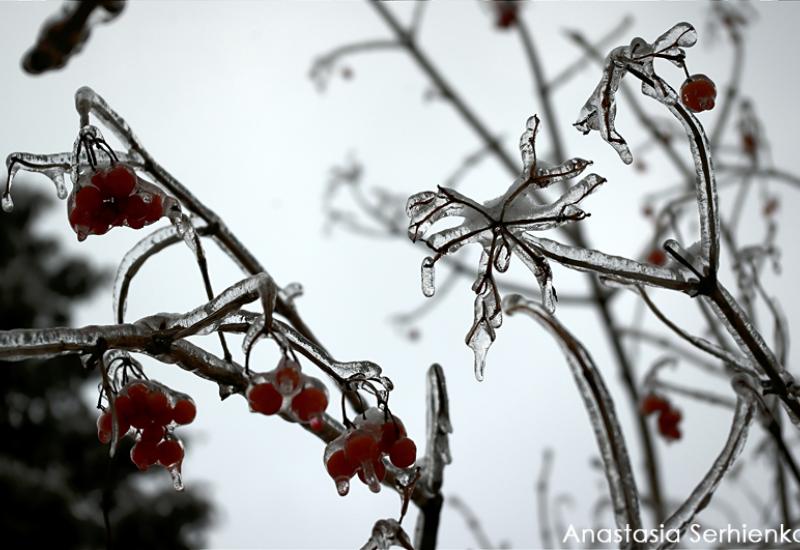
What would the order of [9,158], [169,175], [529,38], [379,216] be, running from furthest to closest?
[379,216] → [529,38] → [169,175] → [9,158]

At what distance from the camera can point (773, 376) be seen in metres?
0.67

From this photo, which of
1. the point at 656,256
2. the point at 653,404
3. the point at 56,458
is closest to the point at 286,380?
the point at 653,404

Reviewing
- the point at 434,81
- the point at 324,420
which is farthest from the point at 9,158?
the point at 434,81

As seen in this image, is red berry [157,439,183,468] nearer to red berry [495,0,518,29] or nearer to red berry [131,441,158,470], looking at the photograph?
red berry [131,441,158,470]

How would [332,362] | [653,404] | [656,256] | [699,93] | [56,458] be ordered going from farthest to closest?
1. [56,458]
2. [656,256]
3. [653,404]
4. [699,93]
5. [332,362]

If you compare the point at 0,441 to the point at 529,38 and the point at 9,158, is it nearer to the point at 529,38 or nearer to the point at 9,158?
the point at 529,38

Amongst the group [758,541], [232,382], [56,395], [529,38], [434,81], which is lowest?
[232,382]

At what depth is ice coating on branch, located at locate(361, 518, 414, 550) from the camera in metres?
0.60

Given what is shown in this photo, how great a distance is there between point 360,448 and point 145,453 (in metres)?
0.22

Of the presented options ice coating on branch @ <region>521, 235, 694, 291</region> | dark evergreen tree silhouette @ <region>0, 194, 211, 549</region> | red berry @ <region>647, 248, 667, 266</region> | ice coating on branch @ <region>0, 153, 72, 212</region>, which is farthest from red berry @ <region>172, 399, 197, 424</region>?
dark evergreen tree silhouette @ <region>0, 194, 211, 549</region>

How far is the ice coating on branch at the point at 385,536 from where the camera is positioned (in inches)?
23.5

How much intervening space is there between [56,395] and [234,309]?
7.42m

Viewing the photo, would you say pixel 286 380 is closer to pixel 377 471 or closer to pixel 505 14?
pixel 377 471

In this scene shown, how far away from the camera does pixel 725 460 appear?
73 cm
